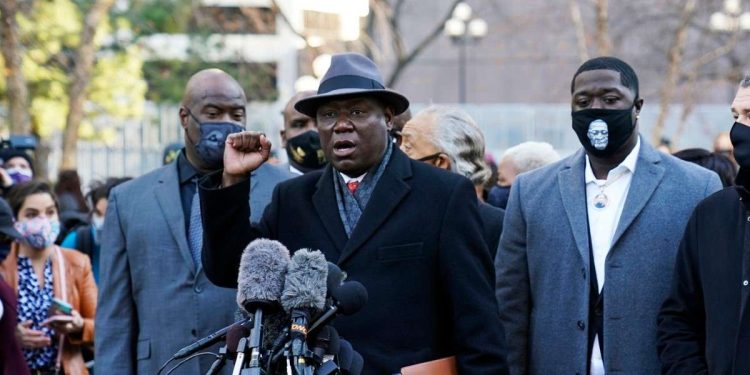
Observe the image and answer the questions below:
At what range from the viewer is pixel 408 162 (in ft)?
18.5

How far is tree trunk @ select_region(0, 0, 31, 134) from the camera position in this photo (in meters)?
20.2

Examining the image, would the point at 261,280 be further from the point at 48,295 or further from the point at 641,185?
the point at 48,295

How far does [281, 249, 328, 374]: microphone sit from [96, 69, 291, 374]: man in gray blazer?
229 cm

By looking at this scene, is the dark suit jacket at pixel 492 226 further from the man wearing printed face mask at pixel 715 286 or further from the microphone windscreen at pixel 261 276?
the microphone windscreen at pixel 261 276

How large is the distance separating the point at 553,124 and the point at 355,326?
98.3 feet

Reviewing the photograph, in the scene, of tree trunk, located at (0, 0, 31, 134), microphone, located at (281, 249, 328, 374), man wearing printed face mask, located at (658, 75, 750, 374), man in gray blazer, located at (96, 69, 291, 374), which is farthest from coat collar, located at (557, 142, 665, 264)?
tree trunk, located at (0, 0, 31, 134)

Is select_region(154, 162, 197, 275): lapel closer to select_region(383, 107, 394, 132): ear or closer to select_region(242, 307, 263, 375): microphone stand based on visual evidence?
select_region(383, 107, 394, 132): ear

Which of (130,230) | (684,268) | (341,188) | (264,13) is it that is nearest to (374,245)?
(341,188)

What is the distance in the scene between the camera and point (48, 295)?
9.45 m

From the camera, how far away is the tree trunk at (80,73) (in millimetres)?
23203

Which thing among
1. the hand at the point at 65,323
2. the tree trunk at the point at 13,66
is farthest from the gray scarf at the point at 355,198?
the tree trunk at the point at 13,66

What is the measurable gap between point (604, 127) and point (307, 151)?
3092 millimetres

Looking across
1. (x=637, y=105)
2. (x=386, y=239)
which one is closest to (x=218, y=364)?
(x=386, y=239)

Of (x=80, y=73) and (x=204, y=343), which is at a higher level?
(x=80, y=73)
